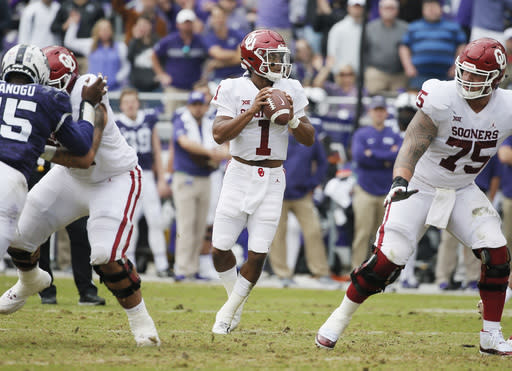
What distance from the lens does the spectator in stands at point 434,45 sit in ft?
40.4

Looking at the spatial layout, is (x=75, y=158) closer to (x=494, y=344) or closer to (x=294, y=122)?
(x=294, y=122)

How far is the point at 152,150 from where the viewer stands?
1126 centimetres

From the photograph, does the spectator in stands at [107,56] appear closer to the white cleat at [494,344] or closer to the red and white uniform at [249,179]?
the red and white uniform at [249,179]

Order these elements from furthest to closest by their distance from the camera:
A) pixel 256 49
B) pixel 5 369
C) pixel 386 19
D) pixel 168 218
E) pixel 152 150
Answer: pixel 386 19 < pixel 168 218 < pixel 152 150 < pixel 256 49 < pixel 5 369

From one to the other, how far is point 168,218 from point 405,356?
678cm

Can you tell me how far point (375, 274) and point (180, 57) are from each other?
7.86m

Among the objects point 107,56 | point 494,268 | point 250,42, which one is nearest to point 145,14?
point 107,56

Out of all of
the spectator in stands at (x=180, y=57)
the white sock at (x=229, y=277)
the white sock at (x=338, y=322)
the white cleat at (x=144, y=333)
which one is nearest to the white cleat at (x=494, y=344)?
the white sock at (x=338, y=322)

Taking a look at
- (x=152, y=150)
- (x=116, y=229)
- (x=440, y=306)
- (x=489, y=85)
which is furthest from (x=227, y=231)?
(x=152, y=150)

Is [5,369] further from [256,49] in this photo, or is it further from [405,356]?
[256,49]

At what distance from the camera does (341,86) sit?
43.2ft

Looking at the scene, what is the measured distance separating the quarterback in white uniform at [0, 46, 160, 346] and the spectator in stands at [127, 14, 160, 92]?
309 inches

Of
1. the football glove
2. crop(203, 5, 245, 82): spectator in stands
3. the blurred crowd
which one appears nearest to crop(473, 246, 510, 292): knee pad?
the football glove

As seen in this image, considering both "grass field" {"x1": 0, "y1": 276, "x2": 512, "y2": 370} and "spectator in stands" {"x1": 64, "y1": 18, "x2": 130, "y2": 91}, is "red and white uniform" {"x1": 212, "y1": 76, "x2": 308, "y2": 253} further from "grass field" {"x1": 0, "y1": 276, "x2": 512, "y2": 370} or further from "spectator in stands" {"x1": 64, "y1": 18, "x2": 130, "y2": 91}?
"spectator in stands" {"x1": 64, "y1": 18, "x2": 130, "y2": 91}
